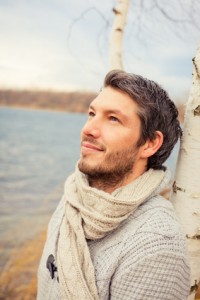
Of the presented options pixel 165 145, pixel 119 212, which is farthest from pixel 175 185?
pixel 119 212

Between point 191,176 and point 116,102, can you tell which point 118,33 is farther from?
point 191,176

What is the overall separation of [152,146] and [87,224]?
1.75ft

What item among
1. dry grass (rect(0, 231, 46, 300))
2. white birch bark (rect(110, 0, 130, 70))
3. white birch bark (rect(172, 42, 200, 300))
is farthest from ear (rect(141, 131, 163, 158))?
dry grass (rect(0, 231, 46, 300))

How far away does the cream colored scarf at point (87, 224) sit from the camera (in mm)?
1475

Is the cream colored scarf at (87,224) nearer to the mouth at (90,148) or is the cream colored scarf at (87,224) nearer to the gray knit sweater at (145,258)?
the gray knit sweater at (145,258)

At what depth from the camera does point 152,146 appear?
1739 mm

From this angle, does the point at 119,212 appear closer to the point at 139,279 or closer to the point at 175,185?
the point at 139,279

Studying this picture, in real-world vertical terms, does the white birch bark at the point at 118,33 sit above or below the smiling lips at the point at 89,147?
above

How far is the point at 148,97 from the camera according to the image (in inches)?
65.7

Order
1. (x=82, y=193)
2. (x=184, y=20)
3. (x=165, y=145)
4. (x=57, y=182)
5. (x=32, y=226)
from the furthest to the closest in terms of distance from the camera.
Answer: (x=57, y=182) < (x=32, y=226) < (x=184, y=20) < (x=165, y=145) < (x=82, y=193)

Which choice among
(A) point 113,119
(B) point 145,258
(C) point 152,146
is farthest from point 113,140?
(B) point 145,258

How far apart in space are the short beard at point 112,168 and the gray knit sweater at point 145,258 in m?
→ 0.20

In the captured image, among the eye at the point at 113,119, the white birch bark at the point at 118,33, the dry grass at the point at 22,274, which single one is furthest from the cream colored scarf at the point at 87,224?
the dry grass at the point at 22,274

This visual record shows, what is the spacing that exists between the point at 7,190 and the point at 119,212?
11585mm
